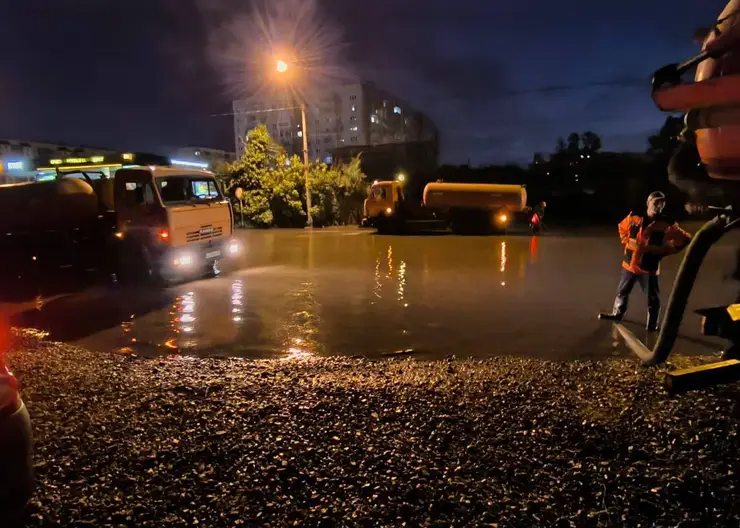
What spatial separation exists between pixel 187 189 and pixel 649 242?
9259mm

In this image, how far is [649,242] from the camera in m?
7.16

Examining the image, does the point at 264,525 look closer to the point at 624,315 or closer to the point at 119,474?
the point at 119,474

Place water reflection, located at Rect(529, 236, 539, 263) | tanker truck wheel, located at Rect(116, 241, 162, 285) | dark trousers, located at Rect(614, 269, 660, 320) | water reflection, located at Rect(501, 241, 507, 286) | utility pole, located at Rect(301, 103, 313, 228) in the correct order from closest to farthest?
dark trousers, located at Rect(614, 269, 660, 320)
tanker truck wheel, located at Rect(116, 241, 162, 285)
water reflection, located at Rect(501, 241, 507, 286)
water reflection, located at Rect(529, 236, 539, 263)
utility pole, located at Rect(301, 103, 313, 228)

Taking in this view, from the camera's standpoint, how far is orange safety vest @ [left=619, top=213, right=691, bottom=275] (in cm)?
698

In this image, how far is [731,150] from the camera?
2643 mm

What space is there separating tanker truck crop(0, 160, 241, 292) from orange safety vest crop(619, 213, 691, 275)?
329 inches

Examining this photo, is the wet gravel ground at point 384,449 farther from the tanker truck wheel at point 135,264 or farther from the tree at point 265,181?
the tree at point 265,181

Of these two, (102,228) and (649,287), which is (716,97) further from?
(102,228)

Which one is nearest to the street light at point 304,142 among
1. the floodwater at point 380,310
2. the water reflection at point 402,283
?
the floodwater at point 380,310

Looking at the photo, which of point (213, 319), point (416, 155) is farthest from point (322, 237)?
point (416, 155)

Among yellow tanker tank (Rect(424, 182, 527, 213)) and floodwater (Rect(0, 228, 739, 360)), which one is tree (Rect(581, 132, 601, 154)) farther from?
floodwater (Rect(0, 228, 739, 360))

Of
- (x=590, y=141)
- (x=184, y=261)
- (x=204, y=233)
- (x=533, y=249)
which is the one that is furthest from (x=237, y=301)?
(x=590, y=141)

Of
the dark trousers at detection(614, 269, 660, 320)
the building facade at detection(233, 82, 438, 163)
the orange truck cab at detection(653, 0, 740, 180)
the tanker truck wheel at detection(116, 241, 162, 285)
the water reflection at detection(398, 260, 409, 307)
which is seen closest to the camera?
the orange truck cab at detection(653, 0, 740, 180)

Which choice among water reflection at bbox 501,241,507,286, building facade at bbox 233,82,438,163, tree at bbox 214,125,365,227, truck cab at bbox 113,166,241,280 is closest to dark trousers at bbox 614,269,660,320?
water reflection at bbox 501,241,507,286
